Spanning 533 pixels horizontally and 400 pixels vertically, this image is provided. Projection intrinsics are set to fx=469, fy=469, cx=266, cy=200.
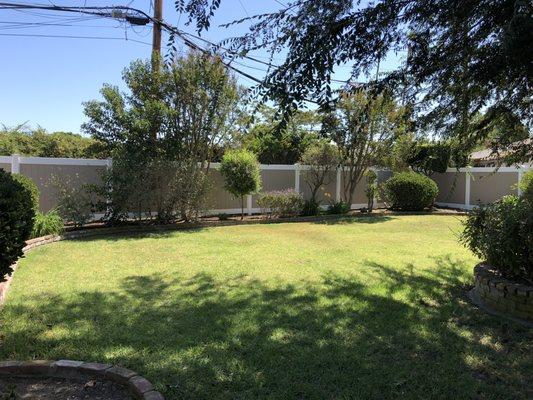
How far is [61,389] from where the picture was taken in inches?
134

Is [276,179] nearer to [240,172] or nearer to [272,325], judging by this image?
[240,172]

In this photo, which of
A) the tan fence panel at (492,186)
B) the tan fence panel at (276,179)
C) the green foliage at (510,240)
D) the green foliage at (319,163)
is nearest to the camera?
the green foliage at (510,240)

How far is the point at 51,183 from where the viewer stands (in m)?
11.5

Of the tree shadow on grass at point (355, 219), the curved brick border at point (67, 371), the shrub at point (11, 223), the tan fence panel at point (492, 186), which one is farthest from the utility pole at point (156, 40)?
the tan fence panel at point (492, 186)

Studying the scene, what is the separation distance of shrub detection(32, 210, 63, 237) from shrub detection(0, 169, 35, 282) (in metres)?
5.29

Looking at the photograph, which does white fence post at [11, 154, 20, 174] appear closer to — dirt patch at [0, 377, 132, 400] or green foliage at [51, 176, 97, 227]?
green foliage at [51, 176, 97, 227]

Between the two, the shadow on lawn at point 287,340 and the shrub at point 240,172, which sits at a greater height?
the shrub at point 240,172

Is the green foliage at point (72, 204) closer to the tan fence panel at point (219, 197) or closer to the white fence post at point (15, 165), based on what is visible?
the white fence post at point (15, 165)

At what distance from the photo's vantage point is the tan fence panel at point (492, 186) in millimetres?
18109

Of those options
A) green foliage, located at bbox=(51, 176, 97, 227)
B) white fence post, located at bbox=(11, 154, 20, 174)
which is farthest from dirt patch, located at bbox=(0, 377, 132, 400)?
white fence post, located at bbox=(11, 154, 20, 174)

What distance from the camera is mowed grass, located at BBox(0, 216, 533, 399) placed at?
3.57 meters

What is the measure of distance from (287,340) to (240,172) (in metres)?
9.87

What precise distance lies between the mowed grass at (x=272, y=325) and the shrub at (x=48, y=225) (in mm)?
1475

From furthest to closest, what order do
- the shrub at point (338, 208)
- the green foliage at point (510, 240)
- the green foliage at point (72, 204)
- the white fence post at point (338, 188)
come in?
the white fence post at point (338, 188)
the shrub at point (338, 208)
the green foliage at point (72, 204)
the green foliage at point (510, 240)
